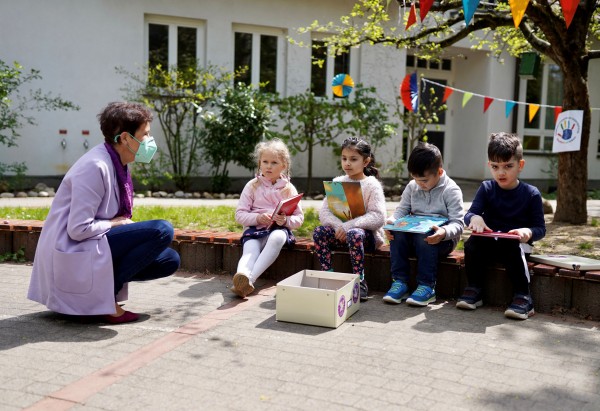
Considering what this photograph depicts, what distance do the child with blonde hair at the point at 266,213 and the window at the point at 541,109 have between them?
11312 millimetres

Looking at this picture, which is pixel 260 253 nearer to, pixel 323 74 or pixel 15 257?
pixel 15 257

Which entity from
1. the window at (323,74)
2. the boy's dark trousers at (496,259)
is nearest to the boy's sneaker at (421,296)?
the boy's dark trousers at (496,259)


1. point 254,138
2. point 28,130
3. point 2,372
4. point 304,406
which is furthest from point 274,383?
point 28,130

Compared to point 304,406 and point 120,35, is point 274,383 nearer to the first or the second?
point 304,406

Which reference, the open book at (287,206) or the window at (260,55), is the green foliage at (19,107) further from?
the open book at (287,206)

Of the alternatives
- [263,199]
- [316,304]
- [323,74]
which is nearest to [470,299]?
[316,304]

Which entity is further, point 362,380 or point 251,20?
point 251,20

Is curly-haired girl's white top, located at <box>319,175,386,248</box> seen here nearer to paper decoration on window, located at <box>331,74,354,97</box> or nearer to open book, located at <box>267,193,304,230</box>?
open book, located at <box>267,193,304,230</box>

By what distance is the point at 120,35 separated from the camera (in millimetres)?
11734

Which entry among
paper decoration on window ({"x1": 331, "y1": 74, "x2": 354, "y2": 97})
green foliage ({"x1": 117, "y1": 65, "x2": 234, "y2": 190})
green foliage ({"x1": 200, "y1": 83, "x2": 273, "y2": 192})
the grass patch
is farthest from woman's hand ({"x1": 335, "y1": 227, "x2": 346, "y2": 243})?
green foliage ({"x1": 117, "y1": 65, "x2": 234, "y2": 190})

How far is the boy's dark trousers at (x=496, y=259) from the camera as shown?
4.47 metres

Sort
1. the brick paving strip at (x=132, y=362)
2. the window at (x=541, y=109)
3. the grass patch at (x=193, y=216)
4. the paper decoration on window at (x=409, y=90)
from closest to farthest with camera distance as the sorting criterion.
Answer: the brick paving strip at (x=132, y=362) < the grass patch at (x=193, y=216) < the paper decoration on window at (x=409, y=90) < the window at (x=541, y=109)

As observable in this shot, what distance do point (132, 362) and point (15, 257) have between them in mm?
3336

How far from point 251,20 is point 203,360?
10069mm
